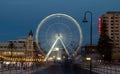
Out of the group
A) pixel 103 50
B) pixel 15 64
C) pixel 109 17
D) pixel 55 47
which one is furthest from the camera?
pixel 109 17

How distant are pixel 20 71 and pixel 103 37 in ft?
304

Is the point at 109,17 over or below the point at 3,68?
over

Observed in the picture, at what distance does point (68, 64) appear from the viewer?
251 ft

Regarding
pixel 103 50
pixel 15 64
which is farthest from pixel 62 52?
pixel 15 64

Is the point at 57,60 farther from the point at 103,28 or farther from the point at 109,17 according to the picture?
the point at 109,17

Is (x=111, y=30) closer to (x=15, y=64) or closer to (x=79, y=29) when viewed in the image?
(x=79, y=29)

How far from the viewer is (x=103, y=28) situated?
145 metres

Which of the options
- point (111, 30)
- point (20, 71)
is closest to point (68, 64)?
point (20, 71)

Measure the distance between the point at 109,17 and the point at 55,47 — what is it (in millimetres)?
112962

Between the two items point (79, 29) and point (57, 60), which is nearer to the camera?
point (79, 29)

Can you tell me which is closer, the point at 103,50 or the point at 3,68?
the point at 3,68

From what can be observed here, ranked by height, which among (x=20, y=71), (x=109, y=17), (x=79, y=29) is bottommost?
(x=20, y=71)

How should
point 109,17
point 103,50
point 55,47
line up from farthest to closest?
point 109,17, point 103,50, point 55,47

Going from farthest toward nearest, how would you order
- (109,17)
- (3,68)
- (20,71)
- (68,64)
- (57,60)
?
1. (109,17)
2. (57,60)
3. (68,64)
4. (20,71)
5. (3,68)
